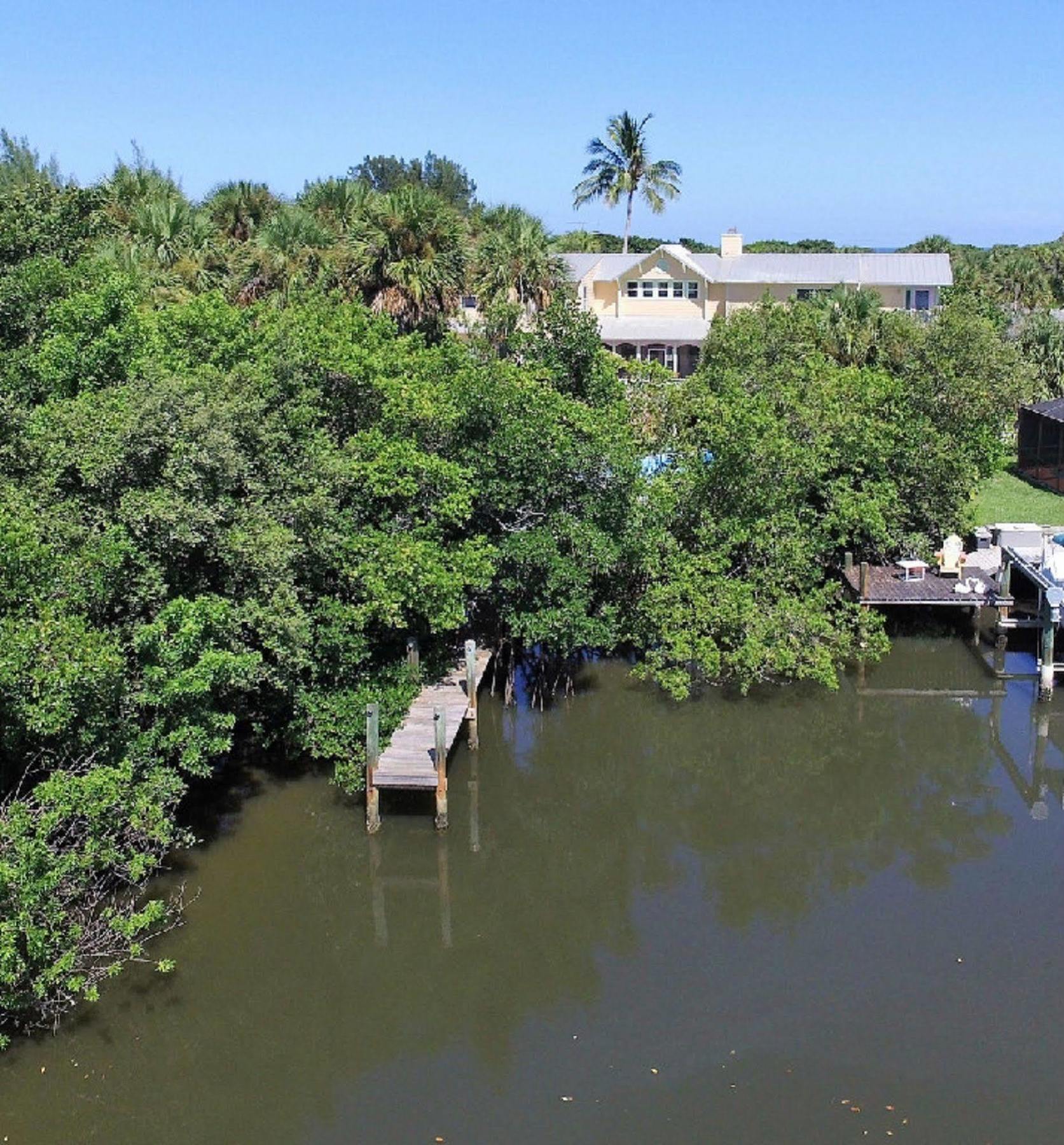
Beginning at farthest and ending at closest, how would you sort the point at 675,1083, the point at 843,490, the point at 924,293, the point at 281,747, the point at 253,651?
the point at 924,293
the point at 843,490
the point at 281,747
the point at 253,651
the point at 675,1083

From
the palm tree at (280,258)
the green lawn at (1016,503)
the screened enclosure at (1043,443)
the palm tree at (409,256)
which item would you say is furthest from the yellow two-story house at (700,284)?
the palm tree at (280,258)

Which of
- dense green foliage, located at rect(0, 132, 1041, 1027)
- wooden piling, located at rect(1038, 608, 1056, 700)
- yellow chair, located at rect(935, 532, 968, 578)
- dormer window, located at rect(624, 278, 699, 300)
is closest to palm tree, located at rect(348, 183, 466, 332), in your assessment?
dense green foliage, located at rect(0, 132, 1041, 1027)

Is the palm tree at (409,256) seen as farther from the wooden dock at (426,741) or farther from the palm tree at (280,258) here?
the wooden dock at (426,741)

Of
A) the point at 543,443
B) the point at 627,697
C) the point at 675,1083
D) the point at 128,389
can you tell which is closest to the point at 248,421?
the point at 128,389

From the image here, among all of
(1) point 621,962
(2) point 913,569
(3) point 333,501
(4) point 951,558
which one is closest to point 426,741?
(3) point 333,501

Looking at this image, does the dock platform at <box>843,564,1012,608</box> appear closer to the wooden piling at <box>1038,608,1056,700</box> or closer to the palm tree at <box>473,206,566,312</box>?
the wooden piling at <box>1038,608,1056,700</box>

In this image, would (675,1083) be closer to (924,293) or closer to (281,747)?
(281,747)
